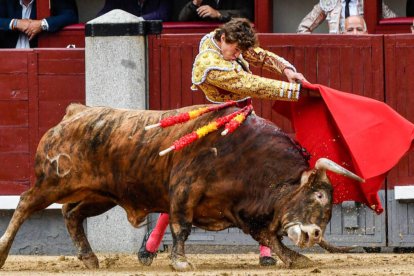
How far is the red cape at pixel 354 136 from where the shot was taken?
34.7ft

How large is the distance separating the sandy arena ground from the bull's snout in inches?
6.7

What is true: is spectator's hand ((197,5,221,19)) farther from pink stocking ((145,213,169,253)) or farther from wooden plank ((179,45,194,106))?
pink stocking ((145,213,169,253))

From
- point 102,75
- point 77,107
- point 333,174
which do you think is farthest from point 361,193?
point 102,75

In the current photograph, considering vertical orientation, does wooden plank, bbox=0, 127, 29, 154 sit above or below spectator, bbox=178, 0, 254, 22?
below

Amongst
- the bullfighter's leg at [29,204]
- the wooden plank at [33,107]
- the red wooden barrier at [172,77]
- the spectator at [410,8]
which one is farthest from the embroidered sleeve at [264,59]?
the spectator at [410,8]

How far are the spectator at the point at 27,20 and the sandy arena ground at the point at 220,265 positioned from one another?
7.65 ft

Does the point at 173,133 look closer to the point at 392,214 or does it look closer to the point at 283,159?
the point at 283,159

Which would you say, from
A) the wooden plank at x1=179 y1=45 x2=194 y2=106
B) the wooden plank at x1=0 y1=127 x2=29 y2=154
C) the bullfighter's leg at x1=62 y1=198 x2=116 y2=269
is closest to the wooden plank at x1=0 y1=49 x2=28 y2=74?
the wooden plank at x1=0 y1=127 x2=29 y2=154

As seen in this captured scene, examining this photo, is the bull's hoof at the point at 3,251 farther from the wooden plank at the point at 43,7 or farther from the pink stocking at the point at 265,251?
the wooden plank at the point at 43,7

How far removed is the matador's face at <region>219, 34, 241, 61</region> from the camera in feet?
34.7

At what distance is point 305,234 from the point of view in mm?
10266

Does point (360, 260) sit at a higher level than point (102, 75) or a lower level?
lower

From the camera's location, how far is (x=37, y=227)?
43.9ft

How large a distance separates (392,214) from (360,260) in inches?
50.3
